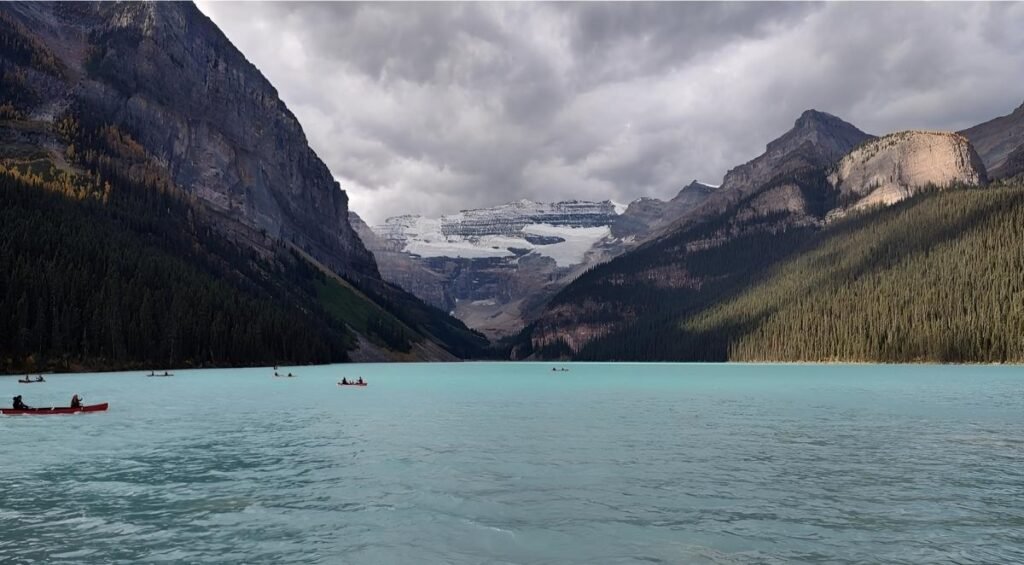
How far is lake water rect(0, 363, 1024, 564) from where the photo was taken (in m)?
23.3

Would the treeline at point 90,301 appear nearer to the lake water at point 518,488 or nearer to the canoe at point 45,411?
the canoe at point 45,411

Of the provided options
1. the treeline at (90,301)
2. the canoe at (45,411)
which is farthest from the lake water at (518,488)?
the treeline at (90,301)

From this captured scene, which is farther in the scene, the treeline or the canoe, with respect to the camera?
the treeline

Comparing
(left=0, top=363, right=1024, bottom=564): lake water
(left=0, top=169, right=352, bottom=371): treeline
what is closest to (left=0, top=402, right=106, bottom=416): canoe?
(left=0, top=363, right=1024, bottom=564): lake water

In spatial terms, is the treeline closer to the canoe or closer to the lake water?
the canoe

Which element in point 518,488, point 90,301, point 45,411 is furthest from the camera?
point 90,301

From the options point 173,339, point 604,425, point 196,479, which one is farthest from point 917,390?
point 173,339

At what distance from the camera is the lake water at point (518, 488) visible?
919 inches

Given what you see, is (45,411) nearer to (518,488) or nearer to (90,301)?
(518,488)

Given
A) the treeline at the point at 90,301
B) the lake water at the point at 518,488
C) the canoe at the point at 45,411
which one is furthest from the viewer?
the treeline at the point at 90,301

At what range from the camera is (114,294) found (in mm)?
159375

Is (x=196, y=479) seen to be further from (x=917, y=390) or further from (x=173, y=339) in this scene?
(x=173, y=339)

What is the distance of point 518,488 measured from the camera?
3322 cm

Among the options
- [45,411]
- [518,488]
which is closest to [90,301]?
[45,411]
